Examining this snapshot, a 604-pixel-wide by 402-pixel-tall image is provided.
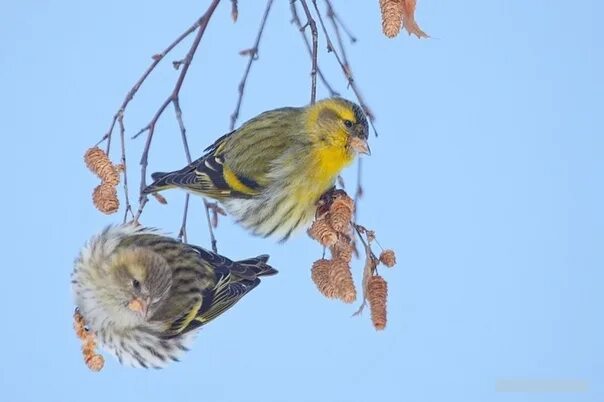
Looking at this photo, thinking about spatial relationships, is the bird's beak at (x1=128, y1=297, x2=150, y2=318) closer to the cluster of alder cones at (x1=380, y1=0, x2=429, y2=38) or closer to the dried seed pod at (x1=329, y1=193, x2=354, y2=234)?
the dried seed pod at (x1=329, y1=193, x2=354, y2=234)

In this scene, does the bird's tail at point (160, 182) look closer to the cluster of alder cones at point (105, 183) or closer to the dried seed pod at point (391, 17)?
the cluster of alder cones at point (105, 183)

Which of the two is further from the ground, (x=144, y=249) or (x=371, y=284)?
(x=144, y=249)

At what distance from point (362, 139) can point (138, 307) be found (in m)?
0.72

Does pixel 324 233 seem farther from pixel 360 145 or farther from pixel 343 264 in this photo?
pixel 360 145

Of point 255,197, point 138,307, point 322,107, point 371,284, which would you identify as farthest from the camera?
point 255,197

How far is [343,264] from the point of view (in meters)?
1.64

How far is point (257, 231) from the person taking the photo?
2.32m

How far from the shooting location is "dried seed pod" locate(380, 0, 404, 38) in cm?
155

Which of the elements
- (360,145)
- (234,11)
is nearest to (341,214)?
(360,145)

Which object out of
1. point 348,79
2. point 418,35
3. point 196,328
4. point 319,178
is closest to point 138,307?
point 196,328

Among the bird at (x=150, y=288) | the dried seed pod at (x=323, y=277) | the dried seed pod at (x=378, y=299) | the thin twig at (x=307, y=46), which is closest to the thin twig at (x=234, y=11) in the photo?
the thin twig at (x=307, y=46)

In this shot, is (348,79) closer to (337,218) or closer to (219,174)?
(337,218)

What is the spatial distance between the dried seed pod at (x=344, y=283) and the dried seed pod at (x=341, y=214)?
0.09m

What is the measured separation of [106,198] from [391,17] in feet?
2.53
